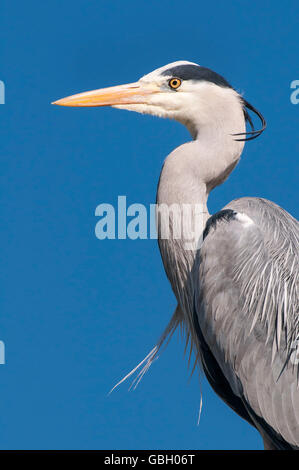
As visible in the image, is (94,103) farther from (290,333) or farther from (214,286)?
(290,333)

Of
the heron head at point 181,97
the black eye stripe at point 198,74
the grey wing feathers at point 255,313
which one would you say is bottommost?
the grey wing feathers at point 255,313

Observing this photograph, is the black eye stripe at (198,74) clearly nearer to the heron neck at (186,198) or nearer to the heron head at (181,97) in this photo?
the heron head at (181,97)

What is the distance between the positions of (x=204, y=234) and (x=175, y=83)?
0.89 metres

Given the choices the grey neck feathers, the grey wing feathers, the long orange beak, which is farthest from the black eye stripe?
the grey wing feathers

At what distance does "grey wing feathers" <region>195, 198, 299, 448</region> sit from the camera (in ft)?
13.6

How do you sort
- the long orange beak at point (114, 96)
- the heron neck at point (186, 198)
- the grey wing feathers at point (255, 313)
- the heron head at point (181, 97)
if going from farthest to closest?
1. the long orange beak at point (114, 96)
2. the heron head at point (181, 97)
3. the heron neck at point (186, 198)
4. the grey wing feathers at point (255, 313)

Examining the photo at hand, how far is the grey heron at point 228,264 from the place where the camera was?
4184 millimetres

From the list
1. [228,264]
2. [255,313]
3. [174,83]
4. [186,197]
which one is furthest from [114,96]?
[255,313]

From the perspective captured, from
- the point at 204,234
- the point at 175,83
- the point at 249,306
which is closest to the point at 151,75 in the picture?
the point at 175,83

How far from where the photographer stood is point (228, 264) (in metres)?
4.31

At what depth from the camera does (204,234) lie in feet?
14.7

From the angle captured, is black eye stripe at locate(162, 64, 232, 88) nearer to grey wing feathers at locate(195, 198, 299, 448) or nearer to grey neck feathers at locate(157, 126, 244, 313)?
grey neck feathers at locate(157, 126, 244, 313)

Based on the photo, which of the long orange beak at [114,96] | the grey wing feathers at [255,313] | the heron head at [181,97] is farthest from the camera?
the long orange beak at [114,96]

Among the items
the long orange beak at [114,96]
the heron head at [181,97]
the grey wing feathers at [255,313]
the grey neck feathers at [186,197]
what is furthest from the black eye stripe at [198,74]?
the grey wing feathers at [255,313]
